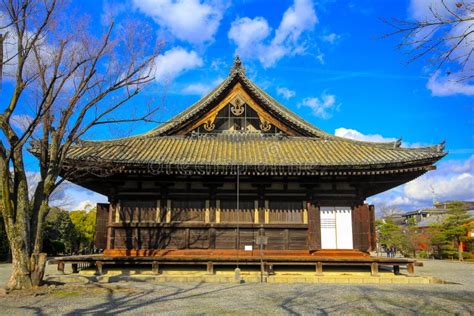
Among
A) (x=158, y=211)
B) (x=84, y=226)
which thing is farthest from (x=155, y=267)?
(x=84, y=226)

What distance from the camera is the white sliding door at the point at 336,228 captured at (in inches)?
666

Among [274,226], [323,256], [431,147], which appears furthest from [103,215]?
[431,147]

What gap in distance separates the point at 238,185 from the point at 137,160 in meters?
4.45

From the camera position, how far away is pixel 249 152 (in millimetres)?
17469

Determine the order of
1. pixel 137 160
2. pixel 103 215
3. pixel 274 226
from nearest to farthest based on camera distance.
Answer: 1. pixel 137 160
2. pixel 274 226
3. pixel 103 215

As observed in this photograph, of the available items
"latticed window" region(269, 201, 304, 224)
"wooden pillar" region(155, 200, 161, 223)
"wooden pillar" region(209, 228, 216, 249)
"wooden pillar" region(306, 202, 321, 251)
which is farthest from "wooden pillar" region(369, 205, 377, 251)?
"wooden pillar" region(155, 200, 161, 223)

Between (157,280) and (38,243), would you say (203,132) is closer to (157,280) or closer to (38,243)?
(157,280)

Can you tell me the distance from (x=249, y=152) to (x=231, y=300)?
839 centimetres

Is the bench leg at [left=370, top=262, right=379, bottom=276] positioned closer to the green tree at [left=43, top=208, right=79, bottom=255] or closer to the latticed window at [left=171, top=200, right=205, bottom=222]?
the latticed window at [left=171, top=200, right=205, bottom=222]

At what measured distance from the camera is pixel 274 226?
1667cm

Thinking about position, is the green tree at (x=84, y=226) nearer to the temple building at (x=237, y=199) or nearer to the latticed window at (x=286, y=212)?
the temple building at (x=237, y=199)

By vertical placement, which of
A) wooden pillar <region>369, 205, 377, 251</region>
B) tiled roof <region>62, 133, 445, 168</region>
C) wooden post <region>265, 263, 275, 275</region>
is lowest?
wooden post <region>265, 263, 275, 275</region>

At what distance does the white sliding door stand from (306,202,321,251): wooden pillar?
454 millimetres

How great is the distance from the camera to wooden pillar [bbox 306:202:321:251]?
16.4 m
